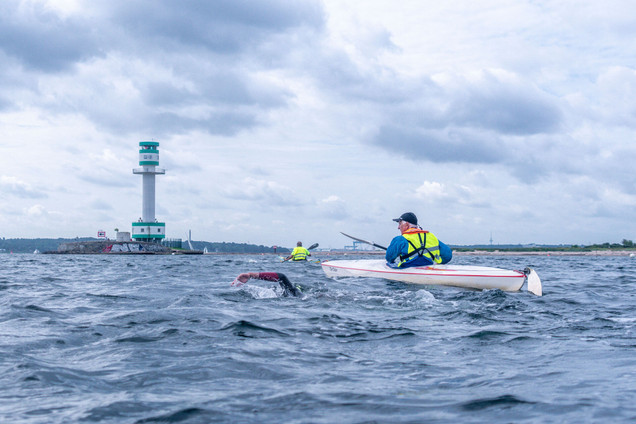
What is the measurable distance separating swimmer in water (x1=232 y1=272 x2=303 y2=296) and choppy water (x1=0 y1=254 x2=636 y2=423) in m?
0.63

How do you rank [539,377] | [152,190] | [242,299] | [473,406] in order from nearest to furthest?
[473,406]
[539,377]
[242,299]
[152,190]

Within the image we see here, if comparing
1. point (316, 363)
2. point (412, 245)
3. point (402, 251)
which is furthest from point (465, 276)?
point (316, 363)

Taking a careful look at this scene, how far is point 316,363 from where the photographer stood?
5.16m

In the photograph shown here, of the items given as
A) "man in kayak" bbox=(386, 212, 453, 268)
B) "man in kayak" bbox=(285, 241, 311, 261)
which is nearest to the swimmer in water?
"man in kayak" bbox=(386, 212, 453, 268)

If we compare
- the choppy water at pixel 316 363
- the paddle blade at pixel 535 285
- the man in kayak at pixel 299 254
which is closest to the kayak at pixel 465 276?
the paddle blade at pixel 535 285

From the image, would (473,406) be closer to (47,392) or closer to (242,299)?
(47,392)

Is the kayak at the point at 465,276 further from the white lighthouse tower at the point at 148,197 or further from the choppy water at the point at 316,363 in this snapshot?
the white lighthouse tower at the point at 148,197

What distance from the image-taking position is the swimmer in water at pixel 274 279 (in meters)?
10.1

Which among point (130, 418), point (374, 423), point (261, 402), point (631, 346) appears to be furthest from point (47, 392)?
point (631, 346)

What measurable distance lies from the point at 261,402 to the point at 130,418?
89 centimetres

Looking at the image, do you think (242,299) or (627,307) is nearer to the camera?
(627,307)

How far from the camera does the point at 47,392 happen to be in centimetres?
414

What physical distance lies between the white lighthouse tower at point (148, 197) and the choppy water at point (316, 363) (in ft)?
230

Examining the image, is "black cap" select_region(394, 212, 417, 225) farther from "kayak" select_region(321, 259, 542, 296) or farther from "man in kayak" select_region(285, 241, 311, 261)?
"man in kayak" select_region(285, 241, 311, 261)
